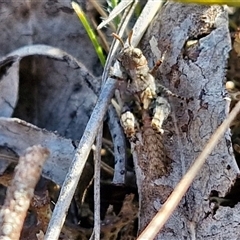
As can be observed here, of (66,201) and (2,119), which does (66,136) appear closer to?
(2,119)

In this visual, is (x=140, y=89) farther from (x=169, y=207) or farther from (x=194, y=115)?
(x=169, y=207)

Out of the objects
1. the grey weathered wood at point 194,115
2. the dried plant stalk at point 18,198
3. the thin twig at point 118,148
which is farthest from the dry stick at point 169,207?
the thin twig at point 118,148

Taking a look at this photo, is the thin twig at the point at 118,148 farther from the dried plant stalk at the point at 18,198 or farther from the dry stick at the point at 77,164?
the dried plant stalk at the point at 18,198

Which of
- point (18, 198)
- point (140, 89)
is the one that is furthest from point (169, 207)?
point (140, 89)

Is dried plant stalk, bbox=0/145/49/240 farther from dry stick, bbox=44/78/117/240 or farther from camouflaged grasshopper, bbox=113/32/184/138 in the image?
camouflaged grasshopper, bbox=113/32/184/138

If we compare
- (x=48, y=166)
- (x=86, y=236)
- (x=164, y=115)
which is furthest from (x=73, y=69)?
(x=86, y=236)
